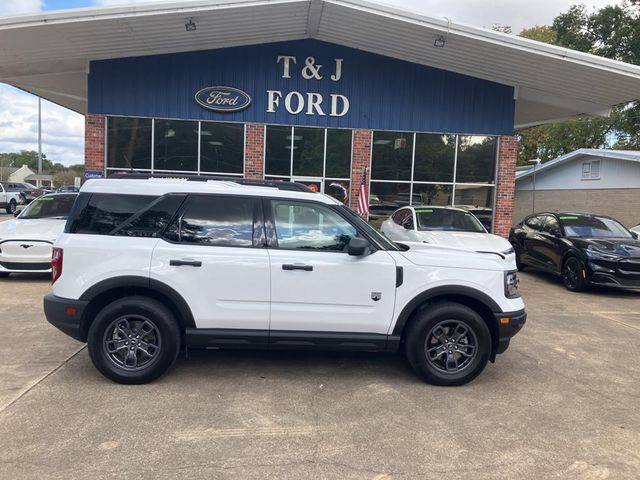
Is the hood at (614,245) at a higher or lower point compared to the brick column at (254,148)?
lower

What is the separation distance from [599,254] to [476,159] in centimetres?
641

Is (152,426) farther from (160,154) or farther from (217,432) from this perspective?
(160,154)

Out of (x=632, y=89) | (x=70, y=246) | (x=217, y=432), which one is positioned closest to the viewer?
(x=217, y=432)

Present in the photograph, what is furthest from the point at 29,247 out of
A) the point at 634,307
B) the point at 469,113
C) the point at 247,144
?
Result: the point at 469,113

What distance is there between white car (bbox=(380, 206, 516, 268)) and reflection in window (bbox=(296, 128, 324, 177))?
4013 mm

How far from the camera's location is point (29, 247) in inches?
345

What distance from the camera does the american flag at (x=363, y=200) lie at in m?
14.3

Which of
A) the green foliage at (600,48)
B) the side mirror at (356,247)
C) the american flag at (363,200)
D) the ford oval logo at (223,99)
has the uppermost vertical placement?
the green foliage at (600,48)

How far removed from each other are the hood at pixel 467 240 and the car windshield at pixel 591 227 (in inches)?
88.2

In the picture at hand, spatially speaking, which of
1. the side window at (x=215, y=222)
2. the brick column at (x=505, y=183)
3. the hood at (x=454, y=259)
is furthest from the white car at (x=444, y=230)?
the brick column at (x=505, y=183)

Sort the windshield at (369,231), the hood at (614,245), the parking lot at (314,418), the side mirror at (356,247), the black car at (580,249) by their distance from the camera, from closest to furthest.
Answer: the parking lot at (314,418)
the side mirror at (356,247)
the windshield at (369,231)
the black car at (580,249)
the hood at (614,245)

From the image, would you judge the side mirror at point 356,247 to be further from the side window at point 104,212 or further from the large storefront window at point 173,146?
the large storefront window at point 173,146

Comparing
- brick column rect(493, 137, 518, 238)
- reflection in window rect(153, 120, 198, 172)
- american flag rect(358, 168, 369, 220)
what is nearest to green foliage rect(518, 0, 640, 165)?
brick column rect(493, 137, 518, 238)

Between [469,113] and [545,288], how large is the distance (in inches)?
258
